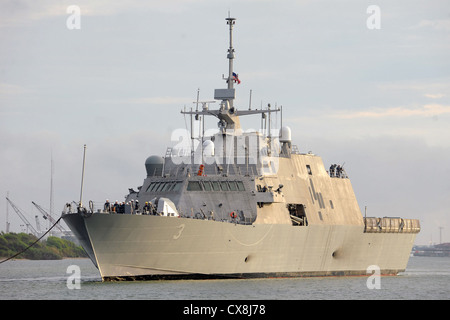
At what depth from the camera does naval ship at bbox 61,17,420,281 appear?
41.8 meters

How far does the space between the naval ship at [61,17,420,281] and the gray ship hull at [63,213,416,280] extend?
0.05m

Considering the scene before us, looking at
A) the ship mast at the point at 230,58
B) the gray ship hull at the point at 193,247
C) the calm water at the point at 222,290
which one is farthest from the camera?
the ship mast at the point at 230,58

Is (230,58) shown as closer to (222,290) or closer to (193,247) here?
(193,247)

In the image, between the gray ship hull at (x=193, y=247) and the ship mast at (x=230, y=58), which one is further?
the ship mast at (x=230, y=58)

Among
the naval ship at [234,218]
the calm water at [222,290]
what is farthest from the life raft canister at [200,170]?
the calm water at [222,290]

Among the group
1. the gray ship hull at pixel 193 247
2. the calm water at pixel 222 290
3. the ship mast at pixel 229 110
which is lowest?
the calm water at pixel 222 290

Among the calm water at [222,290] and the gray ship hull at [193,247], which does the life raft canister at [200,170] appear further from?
the calm water at [222,290]

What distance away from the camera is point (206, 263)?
43.5 m

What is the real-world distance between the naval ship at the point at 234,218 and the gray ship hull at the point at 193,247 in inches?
1.8

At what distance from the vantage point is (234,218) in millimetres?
45312

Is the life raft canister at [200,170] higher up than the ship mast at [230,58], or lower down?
lower down

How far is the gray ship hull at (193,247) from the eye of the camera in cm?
4141
